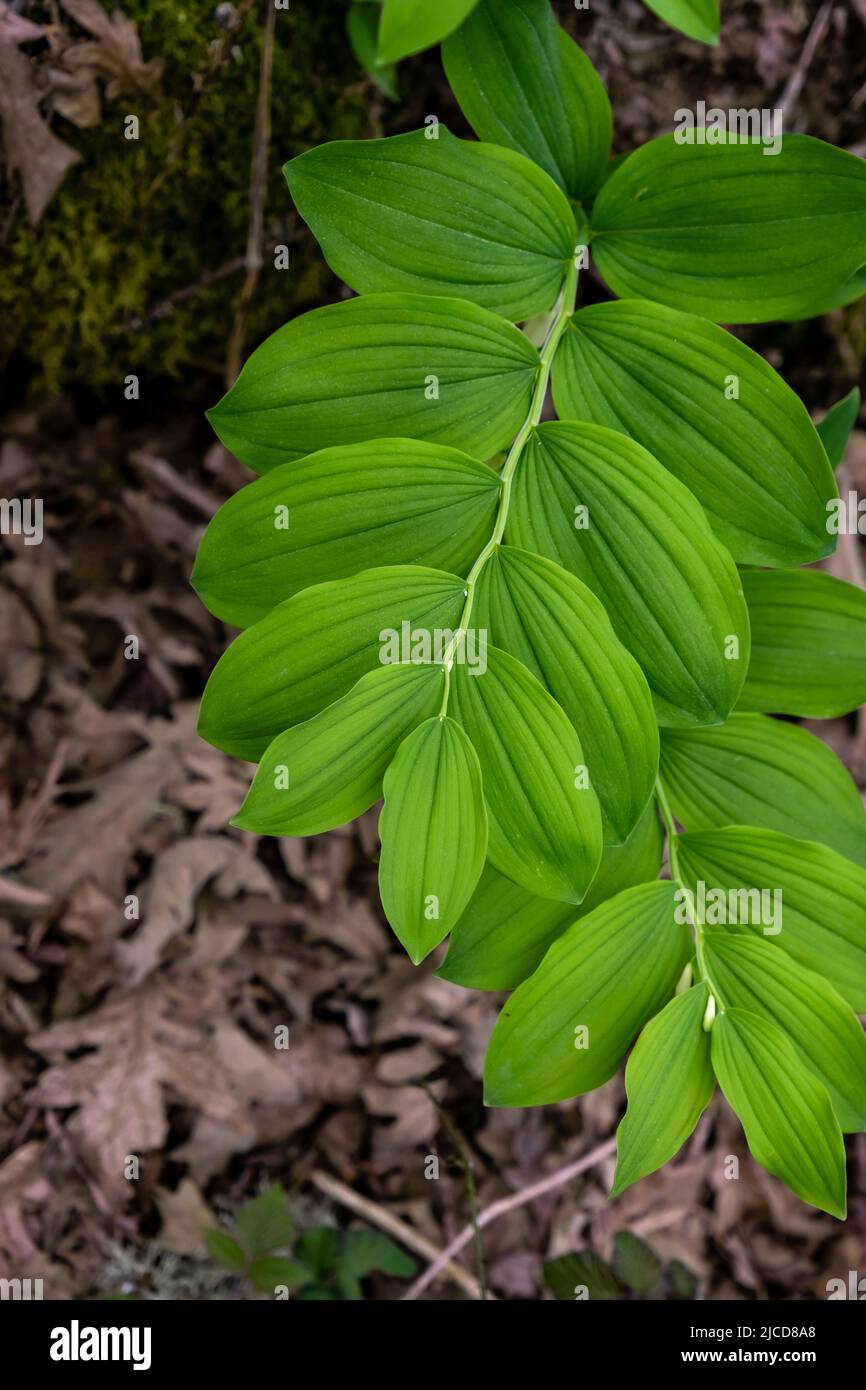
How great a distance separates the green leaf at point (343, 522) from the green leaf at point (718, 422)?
7.5 inches

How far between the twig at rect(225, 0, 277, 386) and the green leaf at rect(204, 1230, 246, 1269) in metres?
1.71

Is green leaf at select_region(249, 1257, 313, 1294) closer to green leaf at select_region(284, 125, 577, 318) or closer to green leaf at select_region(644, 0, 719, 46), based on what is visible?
green leaf at select_region(284, 125, 577, 318)

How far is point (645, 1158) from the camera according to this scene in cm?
111

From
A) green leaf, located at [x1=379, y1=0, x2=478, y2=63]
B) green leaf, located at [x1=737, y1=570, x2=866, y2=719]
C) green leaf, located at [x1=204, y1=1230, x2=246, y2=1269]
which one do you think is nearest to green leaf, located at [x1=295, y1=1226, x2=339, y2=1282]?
green leaf, located at [x1=204, y1=1230, x2=246, y2=1269]

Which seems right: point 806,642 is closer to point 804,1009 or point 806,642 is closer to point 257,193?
point 804,1009

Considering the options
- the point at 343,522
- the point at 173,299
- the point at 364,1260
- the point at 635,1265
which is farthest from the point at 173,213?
the point at 635,1265

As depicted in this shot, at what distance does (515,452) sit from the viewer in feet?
3.68

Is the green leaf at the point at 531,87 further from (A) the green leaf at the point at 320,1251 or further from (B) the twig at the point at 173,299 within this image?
(A) the green leaf at the point at 320,1251

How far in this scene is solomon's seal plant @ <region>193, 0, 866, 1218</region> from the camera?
101 centimetres

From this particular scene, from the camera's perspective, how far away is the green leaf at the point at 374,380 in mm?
1096

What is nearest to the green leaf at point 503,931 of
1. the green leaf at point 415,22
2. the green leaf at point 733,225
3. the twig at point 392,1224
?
the green leaf at point 733,225
